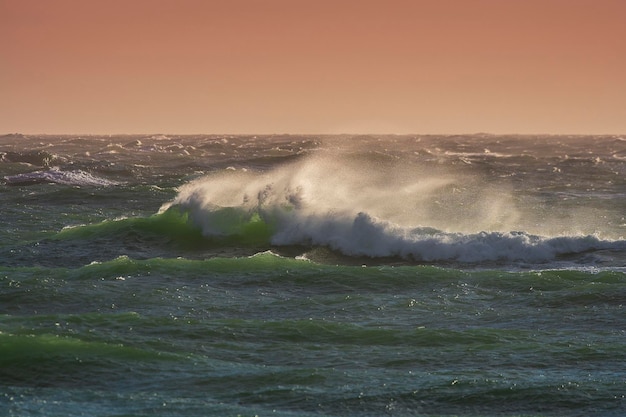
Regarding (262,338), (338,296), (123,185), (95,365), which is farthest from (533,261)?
(123,185)

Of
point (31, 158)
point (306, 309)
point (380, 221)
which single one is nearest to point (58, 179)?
point (31, 158)

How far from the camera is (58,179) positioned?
2287 inches

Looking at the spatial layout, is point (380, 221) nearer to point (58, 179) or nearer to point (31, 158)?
point (58, 179)

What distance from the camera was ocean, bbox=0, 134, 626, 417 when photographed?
12492 mm

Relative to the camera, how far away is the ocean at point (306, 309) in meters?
12.5

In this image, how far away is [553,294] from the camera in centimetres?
1972

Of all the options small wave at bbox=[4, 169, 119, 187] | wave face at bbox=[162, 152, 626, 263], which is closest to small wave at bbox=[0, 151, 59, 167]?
small wave at bbox=[4, 169, 119, 187]

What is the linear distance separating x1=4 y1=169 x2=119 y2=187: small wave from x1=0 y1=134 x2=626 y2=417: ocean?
1663cm

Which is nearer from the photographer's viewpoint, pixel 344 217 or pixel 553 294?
pixel 553 294

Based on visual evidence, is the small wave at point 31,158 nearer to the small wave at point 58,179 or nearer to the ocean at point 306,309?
the small wave at point 58,179

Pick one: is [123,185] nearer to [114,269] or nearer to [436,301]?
[114,269]

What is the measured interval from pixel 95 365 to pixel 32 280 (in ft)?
23.0

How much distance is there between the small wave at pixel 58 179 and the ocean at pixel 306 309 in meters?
16.6

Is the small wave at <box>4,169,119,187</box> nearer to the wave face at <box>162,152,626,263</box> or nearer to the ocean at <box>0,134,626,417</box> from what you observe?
the ocean at <box>0,134,626,417</box>
